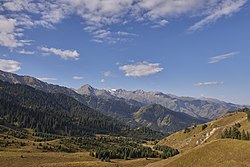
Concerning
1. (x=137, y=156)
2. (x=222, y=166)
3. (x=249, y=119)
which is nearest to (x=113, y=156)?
(x=137, y=156)

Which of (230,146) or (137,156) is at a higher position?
(230,146)

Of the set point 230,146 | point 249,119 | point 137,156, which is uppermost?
point 249,119

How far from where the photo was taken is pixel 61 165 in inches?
3625

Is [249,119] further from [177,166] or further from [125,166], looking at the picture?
[177,166]

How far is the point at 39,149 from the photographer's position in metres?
140

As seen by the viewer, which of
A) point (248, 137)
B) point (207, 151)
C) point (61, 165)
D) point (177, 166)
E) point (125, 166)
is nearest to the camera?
point (177, 166)

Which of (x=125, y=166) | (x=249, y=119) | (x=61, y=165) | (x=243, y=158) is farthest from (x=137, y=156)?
(x=249, y=119)

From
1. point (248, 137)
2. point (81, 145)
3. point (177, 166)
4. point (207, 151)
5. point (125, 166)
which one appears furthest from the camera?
point (81, 145)

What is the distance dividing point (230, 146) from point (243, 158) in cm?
949

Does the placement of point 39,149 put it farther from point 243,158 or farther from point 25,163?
point 243,158

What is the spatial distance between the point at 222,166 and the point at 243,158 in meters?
7.09

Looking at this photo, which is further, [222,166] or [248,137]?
[248,137]

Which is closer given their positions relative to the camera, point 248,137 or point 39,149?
point 248,137

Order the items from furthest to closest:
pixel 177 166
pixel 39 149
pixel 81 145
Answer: pixel 81 145
pixel 39 149
pixel 177 166
